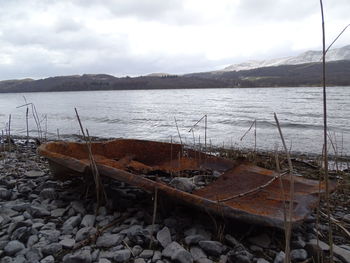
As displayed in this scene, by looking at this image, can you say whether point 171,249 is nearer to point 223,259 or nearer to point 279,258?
point 223,259

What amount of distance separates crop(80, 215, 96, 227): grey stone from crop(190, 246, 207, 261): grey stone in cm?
116

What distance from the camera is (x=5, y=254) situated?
2.54 meters

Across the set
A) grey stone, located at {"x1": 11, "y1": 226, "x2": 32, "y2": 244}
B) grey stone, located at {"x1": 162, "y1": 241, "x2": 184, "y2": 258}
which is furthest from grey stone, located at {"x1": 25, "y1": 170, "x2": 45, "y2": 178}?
grey stone, located at {"x1": 162, "y1": 241, "x2": 184, "y2": 258}

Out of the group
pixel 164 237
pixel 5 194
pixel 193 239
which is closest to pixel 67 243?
pixel 164 237

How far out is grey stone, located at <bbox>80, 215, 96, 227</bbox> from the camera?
3.11m

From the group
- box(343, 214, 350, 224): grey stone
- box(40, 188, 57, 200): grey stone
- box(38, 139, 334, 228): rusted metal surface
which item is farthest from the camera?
box(40, 188, 57, 200): grey stone

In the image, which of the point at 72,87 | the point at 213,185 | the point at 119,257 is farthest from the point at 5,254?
the point at 72,87

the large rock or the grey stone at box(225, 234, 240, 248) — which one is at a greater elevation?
the large rock

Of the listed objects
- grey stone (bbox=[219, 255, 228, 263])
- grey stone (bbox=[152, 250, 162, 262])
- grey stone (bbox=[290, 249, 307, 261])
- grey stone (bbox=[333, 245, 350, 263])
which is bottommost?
grey stone (bbox=[333, 245, 350, 263])

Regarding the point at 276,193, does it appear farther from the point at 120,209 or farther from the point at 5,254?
the point at 5,254

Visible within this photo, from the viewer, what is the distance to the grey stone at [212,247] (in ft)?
8.52

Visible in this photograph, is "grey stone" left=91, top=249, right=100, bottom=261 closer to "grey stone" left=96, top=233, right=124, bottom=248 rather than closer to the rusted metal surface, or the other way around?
"grey stone" left=96, top=233, right=124, bottom=248

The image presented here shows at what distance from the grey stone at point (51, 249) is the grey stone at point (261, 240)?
1.82 meters

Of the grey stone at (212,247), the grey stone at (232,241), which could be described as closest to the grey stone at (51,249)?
the grey stone at (212,247)
